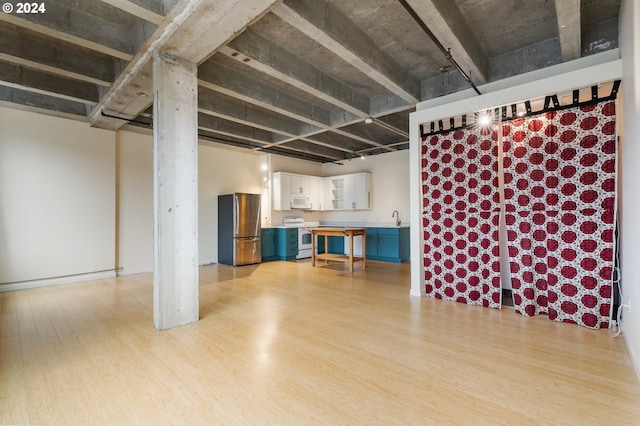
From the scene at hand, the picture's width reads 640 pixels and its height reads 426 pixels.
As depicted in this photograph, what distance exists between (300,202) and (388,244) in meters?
2.69

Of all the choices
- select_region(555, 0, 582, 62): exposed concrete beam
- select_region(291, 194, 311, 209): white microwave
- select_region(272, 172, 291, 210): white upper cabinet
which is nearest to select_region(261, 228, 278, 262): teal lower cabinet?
select_region(272, 172, 291, 210): white upper cabinet

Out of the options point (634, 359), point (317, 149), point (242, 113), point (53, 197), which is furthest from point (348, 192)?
point (634, 359)

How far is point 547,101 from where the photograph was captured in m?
Answer: 3.32

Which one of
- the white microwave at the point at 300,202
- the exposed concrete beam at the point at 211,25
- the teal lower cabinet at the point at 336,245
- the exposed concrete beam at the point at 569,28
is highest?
the exposed concrete beam at the point at 211,25

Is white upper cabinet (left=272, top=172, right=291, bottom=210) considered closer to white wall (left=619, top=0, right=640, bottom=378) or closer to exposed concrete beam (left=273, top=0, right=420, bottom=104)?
exposed concrete beam (left=273, top=0, right=420, bottom=104)

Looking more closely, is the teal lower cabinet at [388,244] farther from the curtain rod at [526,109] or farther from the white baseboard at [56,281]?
the white baseboard at [56,281]

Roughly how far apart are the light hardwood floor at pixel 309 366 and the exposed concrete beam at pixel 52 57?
9.52ft

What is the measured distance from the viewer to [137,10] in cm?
252

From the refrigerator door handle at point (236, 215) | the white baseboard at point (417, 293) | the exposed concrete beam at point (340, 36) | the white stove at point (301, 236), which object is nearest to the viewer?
the exposed concrete beam at point (340, 36)

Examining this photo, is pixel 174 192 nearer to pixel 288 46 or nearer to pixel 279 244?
pixel 288 46

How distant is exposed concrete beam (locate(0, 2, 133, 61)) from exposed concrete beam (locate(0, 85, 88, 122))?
99.3 inches

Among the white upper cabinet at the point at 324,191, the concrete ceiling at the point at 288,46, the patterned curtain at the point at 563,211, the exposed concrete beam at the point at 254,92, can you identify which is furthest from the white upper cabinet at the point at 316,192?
the patterned curtain at the point at 563,211

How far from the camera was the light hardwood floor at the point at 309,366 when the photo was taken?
5.70ft

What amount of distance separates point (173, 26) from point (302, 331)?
3.18m
